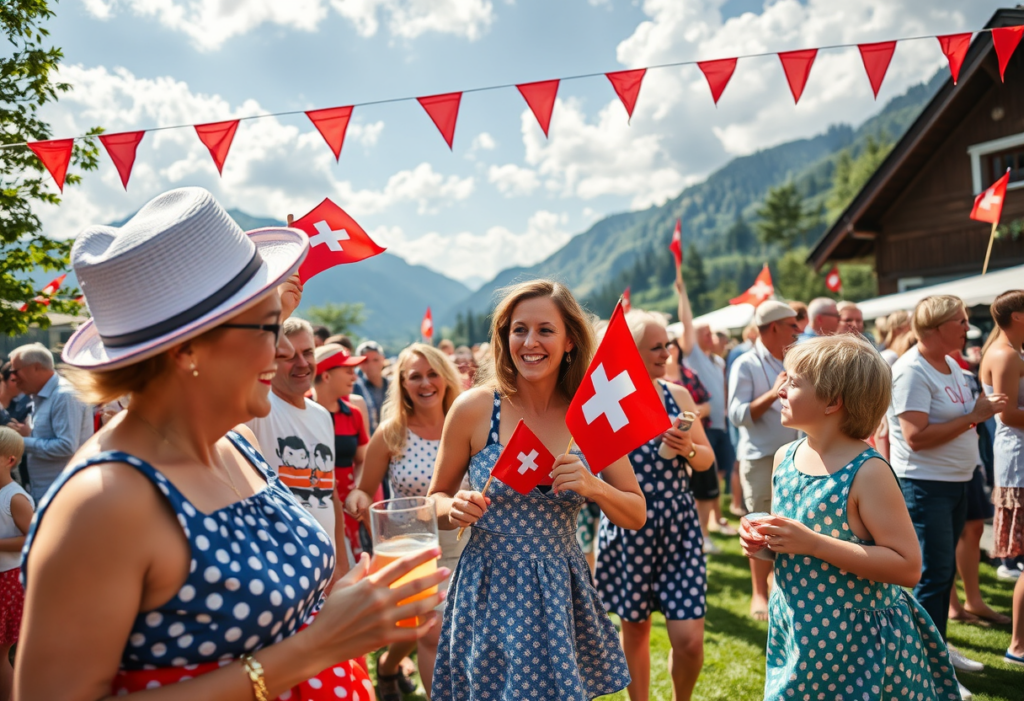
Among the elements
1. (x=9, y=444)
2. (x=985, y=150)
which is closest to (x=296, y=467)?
(x=9, y=444)

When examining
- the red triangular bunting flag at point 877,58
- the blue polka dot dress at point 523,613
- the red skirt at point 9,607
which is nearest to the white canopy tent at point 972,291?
the red triangular bunting flag at point 877,58

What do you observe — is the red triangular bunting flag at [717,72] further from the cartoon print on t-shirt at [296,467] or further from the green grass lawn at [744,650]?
the cartoon print on t-shirt at [296,467]

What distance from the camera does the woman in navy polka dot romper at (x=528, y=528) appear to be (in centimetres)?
247

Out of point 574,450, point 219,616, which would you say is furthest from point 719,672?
point 219,616

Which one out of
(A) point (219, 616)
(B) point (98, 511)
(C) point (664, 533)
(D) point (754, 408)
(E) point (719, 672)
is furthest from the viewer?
(D) point (754, 408)

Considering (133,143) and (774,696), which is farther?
(133,143)

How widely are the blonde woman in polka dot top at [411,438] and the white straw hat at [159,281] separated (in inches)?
116

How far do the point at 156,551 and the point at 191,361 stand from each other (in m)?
0.37

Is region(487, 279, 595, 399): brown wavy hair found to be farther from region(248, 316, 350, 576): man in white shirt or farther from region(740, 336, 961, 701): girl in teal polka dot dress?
region(248, 316, 350, 576): man in white shirt

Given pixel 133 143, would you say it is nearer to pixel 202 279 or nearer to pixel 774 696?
pixel 202 279

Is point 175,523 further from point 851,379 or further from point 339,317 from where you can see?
point 339,317

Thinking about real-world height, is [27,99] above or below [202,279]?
above

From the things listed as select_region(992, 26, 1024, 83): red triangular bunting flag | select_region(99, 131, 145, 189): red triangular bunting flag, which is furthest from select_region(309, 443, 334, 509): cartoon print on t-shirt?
select_region(992, 26, 1024, 83): red triangular bunting flag

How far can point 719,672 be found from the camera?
451cm
